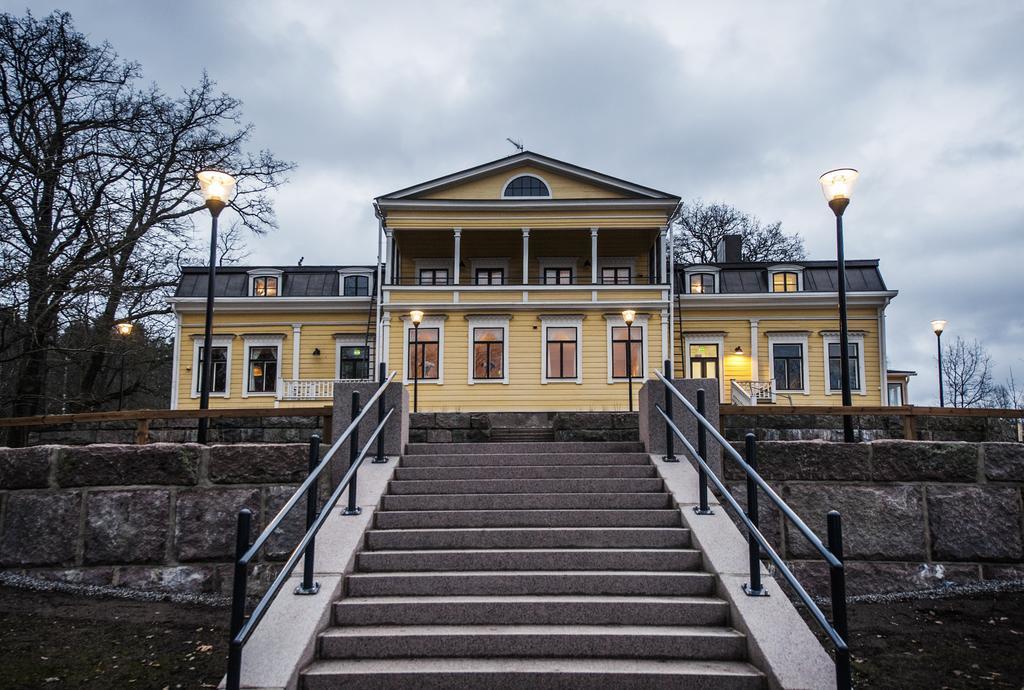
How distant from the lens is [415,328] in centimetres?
2227

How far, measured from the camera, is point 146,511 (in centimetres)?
644

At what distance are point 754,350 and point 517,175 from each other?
11090mm

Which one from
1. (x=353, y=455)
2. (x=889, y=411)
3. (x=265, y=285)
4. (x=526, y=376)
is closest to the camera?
(x=353, y=455)

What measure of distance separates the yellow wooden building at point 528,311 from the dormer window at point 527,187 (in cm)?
5

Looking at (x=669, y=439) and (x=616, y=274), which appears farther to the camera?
(x=616, y=274)

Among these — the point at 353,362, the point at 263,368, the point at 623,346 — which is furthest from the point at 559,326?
the point at 263,368

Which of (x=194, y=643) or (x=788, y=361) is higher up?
(x=788, y=361)

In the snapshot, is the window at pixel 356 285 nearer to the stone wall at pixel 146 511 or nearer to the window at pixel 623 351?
the window at pixel 623 351

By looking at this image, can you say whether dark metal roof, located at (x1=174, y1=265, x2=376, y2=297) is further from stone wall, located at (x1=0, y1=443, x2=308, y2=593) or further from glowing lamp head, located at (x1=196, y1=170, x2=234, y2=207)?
stone wall, located at (x1=0, y1=443, x2=308, y2=593)

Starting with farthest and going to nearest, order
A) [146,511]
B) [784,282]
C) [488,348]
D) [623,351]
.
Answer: [784,282] → [488,348] → [623,351] → [146,511]

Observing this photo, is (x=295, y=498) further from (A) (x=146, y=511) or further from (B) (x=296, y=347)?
(B) (x=296, y=347)

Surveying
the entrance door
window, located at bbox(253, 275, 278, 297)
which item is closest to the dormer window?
the entrance door

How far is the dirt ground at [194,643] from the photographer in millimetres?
4480

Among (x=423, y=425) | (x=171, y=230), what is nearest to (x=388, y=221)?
(x=171, y=230)
